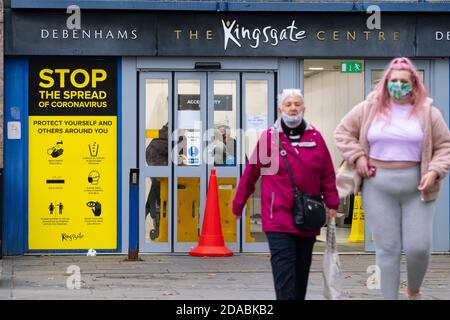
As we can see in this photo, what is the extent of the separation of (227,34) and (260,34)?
47cm

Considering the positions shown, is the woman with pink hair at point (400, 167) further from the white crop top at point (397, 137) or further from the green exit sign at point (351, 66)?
the green exit sign at point (351, 66)

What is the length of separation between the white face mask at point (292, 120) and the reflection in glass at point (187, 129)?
708cm

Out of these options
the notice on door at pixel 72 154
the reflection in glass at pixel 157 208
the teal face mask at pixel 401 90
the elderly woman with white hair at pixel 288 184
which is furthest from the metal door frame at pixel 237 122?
the teal face mask at pixel 401 90

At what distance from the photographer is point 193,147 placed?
14539mm

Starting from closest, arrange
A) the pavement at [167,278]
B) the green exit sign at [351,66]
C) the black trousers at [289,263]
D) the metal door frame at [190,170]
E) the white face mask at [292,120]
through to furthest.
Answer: the black trousers at [289,263]
the white face mask at [292,120]
the pavement at [167,278]
the metal door frame at [190,170]
the green exit sign at [351,66]

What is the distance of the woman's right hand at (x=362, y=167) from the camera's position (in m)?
7.04

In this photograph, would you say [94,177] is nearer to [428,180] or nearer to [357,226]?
[357,226]

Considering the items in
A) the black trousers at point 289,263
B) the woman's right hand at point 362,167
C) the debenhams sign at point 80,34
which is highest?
the debenhams sign at point 80,34

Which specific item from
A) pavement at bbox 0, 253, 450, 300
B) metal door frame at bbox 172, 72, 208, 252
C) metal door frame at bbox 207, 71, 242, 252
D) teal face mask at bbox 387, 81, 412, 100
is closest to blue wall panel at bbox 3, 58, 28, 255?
pavement at bbox 0, 253, 450, 300

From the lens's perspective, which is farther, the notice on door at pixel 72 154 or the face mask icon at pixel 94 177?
the face mask icon at pixel 94 177

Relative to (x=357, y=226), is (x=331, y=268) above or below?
above

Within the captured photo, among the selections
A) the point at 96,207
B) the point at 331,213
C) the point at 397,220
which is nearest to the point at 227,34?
the point at 96,207

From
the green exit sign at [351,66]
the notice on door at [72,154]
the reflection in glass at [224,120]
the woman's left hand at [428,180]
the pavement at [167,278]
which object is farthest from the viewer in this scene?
the green exit sign at [351,66]

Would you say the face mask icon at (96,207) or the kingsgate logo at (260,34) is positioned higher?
the kingsgate logo at (260,34)
